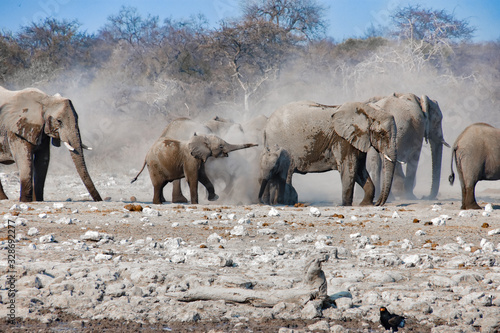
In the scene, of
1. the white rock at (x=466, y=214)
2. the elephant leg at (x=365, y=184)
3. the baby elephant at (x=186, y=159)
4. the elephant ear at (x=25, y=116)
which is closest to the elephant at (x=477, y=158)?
the white rock at (x=466, y=214)

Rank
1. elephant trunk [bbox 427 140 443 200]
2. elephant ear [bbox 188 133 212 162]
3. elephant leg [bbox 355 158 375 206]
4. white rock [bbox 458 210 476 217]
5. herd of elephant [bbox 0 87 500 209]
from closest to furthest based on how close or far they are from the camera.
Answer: white rock [bbox 458 210 476 217] < herd of elephant [bbox 0 87 500 209] < elephant leg [bbox 355 158 375 206] < elephant ear [bbox 188 133 212 162] < elephant trunk [bbox 427 140 443 200]

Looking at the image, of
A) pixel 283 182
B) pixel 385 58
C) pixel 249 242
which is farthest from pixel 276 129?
pixel 385 58

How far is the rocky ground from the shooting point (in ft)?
15.1

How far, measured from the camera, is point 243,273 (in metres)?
5.53

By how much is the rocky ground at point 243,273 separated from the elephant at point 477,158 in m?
1.48

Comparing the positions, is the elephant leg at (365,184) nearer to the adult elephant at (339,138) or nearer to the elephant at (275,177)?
the adult elephant at (339,138)

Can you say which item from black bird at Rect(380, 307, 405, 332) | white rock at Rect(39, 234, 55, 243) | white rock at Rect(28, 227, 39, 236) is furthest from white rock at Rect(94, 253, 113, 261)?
black bird at Rect(380, 307, 405, 332)

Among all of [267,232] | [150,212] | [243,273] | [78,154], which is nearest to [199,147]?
[78,154]

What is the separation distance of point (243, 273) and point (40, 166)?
259 inches

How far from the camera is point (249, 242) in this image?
6.92m

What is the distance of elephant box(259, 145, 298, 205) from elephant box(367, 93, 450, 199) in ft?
6.64

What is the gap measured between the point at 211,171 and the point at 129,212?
4341 mm

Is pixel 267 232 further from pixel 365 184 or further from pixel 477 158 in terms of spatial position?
pixel 365 184

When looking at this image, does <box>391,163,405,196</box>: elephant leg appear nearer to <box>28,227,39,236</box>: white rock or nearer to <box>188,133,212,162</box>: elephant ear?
<box>188,133,212,162</box>: elephant ear
